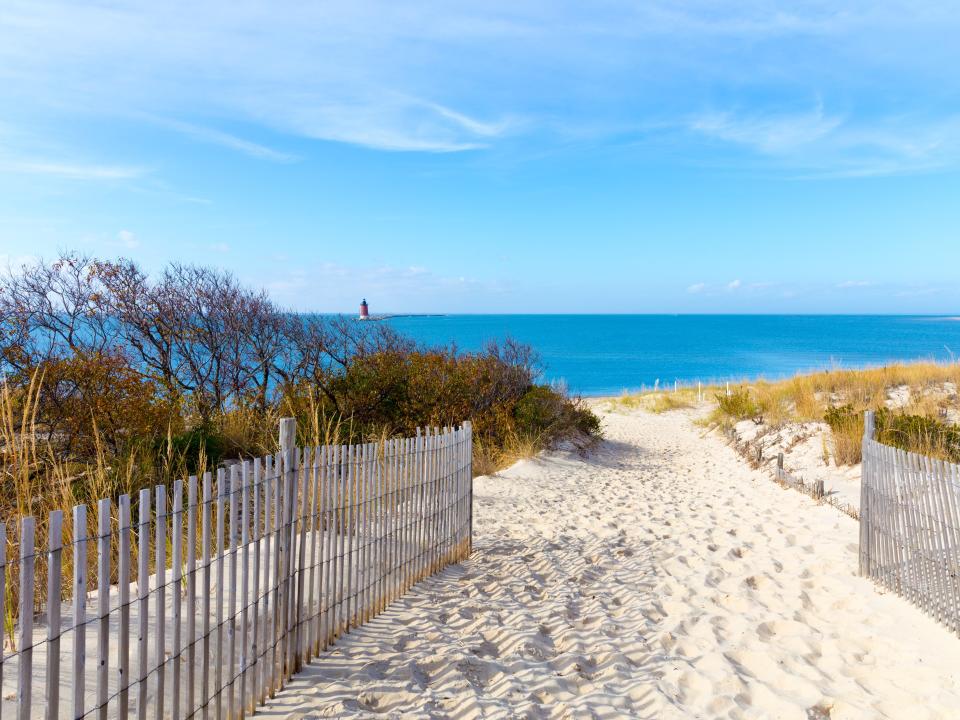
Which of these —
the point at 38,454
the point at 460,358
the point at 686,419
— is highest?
the point at 460,358

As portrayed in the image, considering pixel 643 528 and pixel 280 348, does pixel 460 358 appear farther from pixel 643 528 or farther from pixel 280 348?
pixel 643 528

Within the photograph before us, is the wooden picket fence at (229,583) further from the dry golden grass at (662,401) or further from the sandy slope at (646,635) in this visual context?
the dry golden grass at (662,401)

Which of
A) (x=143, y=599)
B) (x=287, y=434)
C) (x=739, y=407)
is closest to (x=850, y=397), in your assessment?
(x=739, y=407)

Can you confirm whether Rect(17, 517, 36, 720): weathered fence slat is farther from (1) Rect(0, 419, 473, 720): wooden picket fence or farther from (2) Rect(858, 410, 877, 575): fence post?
(2) Rect(858, 410, 877, 575): fence post

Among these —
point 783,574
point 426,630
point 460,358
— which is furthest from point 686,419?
point 426,630

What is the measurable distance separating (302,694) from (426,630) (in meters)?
1.22

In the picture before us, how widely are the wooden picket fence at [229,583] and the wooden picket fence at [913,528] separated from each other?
12.6 feet

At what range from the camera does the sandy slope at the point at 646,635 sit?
3902 millimetres

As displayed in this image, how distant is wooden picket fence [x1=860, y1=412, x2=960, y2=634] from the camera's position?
5.08 metres

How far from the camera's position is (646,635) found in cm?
499

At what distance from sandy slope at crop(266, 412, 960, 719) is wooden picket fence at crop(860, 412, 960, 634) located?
21cm

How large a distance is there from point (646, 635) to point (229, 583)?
302 cm

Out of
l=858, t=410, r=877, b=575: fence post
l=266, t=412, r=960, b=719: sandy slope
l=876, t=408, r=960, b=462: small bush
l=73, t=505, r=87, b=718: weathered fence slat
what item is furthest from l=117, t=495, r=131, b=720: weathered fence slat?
l=876, t=408, r=960, b=462: small bush

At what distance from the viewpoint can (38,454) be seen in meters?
8.76
